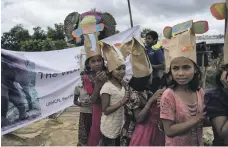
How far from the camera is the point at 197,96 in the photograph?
187 cm

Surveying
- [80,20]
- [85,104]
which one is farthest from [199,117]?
[80,20]

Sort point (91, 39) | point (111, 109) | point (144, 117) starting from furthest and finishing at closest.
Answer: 1. point (91, 39)
2. point (111, 109)
3. point (144, 117)

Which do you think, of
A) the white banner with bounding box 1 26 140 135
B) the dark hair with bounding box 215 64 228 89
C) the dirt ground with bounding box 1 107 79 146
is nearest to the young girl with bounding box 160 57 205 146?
the dark hair with bounding box 215 64 228 89

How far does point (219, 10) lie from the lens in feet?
5.73

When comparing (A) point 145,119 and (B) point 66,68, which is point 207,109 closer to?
(A) point 145,119

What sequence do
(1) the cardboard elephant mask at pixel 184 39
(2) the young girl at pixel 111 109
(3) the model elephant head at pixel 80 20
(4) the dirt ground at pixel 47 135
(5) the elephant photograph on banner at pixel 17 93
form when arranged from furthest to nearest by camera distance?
(4) the dirt ground at pixel 47 135, (3) the model elephant head at pixel 80 20, (5) the elephant photograph on banner at pixel 17 93, (2) the young girl at pixel 111 109, (1) the cardboard elephant mask at pixel 184 39

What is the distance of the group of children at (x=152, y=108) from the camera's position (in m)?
1.70

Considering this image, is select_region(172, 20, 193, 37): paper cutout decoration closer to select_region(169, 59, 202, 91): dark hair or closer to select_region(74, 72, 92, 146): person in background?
select_region(169, 59, 202, 91): dark hair

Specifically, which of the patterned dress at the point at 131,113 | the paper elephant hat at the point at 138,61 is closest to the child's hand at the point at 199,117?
the patterned dress at the point at 131,113

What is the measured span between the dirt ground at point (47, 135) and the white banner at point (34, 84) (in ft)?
1.95

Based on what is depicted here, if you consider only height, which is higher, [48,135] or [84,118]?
[84,118]

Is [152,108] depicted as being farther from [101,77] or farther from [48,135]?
[48,135]

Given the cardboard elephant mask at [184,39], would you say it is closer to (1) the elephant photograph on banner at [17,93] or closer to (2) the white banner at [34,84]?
(2) the white banner at [34,84]

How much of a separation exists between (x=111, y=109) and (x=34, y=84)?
2012 mm
